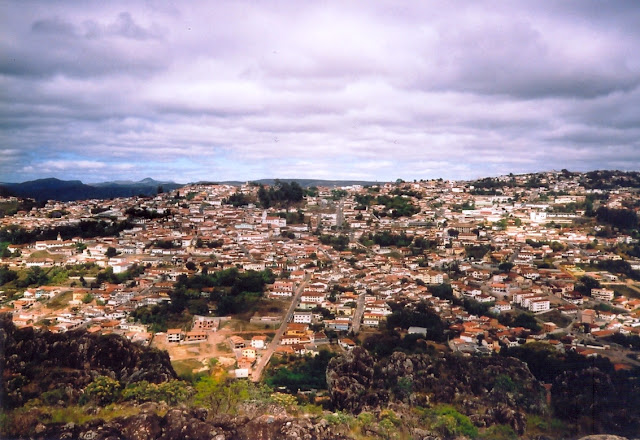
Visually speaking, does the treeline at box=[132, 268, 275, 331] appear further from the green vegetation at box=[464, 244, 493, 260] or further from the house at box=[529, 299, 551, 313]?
the house at box=[529, 299, 551, 313]

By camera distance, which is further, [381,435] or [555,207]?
[555,207]

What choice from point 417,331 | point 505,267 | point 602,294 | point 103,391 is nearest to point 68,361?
point 103,391

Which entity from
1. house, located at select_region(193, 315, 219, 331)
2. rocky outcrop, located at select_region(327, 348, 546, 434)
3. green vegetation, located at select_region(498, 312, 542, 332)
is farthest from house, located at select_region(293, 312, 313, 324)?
green vegetation, located at select_region(498, 312, 542, 332)

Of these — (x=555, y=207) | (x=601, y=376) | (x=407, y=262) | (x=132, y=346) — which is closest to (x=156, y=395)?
(x=132, y=346)

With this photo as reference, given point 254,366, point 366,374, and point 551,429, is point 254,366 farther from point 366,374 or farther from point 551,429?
point 551,429

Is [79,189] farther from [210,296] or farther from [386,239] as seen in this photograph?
[386,239]

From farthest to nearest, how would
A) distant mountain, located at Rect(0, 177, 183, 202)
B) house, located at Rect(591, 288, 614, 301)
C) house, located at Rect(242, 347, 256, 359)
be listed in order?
distant mountain, located at Rect(0, 177, 183, 202) → house, located at Rect(591, 288, 614, 301) → house, located at Rect(242, 347, 256, 359)
